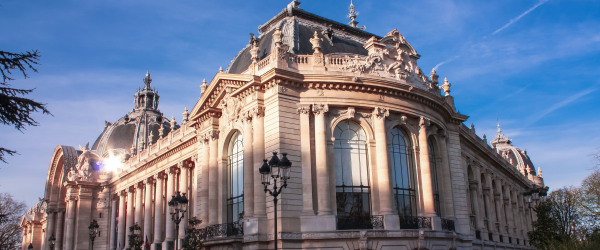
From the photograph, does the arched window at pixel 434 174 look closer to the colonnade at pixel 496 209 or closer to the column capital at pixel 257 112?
the colonnade at pixel 496 209

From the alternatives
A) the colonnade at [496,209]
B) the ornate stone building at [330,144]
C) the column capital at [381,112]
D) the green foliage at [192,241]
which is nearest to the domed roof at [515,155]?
the colonnade at [496,209]

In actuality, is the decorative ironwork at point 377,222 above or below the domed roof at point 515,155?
below

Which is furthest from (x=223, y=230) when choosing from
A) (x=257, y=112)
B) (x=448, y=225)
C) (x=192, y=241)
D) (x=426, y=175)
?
(x=448, y=225)

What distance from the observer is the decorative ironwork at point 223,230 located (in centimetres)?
2798

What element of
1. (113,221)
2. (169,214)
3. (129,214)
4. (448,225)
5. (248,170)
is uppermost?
(248,170)

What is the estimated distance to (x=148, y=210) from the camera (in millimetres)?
46000

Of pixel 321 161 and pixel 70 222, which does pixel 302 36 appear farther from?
pixel 70 222

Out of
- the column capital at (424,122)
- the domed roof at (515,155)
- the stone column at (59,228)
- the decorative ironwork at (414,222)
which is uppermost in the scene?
the domed roof at (515,155)

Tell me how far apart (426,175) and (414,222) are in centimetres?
275

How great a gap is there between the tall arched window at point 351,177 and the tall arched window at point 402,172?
152cm

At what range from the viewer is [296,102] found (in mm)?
27094

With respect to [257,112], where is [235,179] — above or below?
Result: below

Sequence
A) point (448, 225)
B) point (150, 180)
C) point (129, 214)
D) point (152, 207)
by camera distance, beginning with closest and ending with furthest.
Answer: point (448, 225) → point (152, 207) → point (150, 180) → point (129, 214)

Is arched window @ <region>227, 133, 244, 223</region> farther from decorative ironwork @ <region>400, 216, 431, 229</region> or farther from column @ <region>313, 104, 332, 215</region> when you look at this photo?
decorative ironwork @ <region>400, 216, 431, 229</region>
